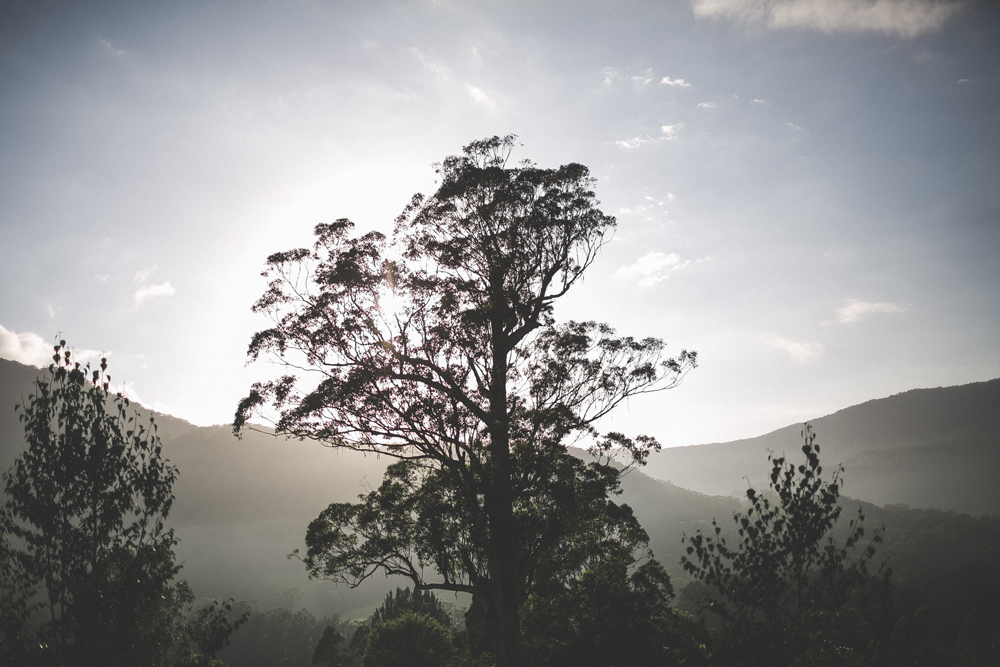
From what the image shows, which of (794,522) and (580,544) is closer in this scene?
(794,522)

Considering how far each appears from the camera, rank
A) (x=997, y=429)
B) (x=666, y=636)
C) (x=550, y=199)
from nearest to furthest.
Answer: (x=550, y=199) < (x=666, y=636) < (x=997, y=429)

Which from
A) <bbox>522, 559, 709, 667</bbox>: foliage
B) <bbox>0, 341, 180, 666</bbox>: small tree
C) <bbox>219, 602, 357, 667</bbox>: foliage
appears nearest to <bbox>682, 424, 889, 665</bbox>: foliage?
<bbox>0, 341, 180, 666</bbox>: small tree

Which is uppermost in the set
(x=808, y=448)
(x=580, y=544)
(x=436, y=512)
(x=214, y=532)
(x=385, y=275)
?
(x=385, y=275)

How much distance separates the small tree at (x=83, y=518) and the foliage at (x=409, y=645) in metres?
29.8

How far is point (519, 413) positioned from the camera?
13602 mm

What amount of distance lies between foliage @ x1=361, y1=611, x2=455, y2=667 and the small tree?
97.8ft

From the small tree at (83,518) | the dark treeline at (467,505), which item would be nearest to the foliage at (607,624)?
the dark treeline at (467,505)

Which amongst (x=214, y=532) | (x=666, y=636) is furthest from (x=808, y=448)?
A: (x=214, y=532)

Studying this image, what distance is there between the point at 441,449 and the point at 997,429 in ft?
867

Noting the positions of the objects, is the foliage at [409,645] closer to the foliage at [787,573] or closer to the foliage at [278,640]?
the foliage at [787,573]

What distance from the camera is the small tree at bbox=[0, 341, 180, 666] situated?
Result: 7.32 m

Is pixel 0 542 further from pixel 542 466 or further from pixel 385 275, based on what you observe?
pixel 542 466

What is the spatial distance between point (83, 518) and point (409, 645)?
3192 centimetres

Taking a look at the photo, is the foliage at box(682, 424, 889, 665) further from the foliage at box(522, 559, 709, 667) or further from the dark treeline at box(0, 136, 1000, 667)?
the foliage at box(522, 559, 709, 667)
